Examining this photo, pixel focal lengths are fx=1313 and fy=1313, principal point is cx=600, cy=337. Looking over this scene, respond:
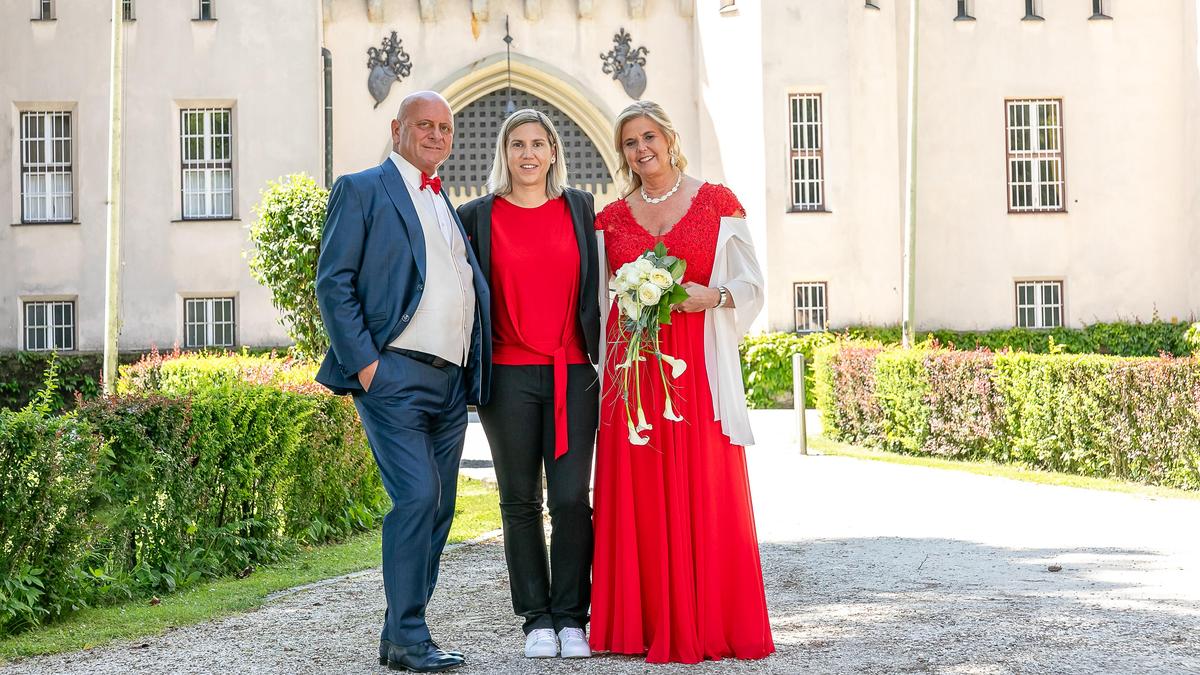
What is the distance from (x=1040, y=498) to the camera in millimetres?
10000

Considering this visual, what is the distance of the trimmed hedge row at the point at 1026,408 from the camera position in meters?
10.4

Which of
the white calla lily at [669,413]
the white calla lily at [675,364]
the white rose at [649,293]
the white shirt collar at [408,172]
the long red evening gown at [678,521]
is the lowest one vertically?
the long red evening gown at [678,521]

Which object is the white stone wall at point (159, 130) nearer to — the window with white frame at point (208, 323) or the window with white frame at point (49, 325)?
the window with white frame at point (208, 323)

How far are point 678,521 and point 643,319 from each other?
0.79m

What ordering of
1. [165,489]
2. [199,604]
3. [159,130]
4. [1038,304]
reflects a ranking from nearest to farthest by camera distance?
[199,604] → [165,489] → [159,130] → [1038,304]

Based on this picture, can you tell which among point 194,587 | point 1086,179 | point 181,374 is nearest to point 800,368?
point 181,374

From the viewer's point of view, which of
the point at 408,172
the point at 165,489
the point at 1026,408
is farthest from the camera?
the point at 1026,408

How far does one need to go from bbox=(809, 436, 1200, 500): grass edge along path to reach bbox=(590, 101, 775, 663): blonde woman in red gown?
605cm

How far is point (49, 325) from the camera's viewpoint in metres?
22.8

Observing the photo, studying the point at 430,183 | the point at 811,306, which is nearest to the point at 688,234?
the point at 430,183

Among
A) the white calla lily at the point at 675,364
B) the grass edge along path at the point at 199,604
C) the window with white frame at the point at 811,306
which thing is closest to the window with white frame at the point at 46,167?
the window with white frame at the point at 811,306

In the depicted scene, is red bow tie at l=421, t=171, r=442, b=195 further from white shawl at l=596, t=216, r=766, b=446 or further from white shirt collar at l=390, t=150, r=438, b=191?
white shawl at l=596, t=216, r=766, b=446

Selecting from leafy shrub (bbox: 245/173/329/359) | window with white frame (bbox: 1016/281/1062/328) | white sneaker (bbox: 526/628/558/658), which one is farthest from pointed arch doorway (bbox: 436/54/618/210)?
white sneaker (bbox: 526/628/558/658)

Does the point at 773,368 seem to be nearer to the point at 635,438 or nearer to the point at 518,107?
the point at 518,107
